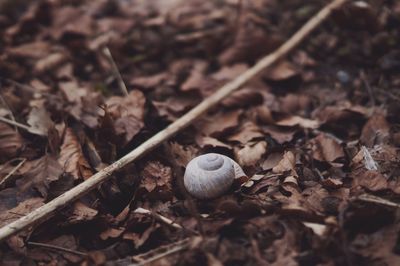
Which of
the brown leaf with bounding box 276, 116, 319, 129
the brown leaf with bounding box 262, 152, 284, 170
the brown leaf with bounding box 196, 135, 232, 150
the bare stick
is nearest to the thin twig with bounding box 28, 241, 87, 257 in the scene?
the bare stick

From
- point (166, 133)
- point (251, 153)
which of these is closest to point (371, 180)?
point (251, 153)

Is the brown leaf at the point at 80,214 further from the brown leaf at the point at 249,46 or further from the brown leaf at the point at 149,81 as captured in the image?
the brown leaf at the point at 249,46

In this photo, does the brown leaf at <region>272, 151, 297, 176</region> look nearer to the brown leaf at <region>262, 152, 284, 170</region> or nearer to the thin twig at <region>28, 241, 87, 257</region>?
the brown leaf at <region>262, 152, 284, 170</region>

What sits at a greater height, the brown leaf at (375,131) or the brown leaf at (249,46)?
the brown leaf at (249,46)

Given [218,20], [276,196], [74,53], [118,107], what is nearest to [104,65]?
[74,53]

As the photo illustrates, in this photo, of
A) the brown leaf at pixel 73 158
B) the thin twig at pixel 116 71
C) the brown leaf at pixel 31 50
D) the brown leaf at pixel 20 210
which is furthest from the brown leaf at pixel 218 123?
the brown leaf at pixel 31 50
